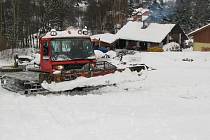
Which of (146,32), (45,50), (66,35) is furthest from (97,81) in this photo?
(146,32)

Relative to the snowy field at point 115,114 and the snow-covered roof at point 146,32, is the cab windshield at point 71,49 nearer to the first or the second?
the snowy field at point 115,114

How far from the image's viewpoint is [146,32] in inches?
2773

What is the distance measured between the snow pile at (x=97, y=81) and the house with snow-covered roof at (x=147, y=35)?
5010 centimetres

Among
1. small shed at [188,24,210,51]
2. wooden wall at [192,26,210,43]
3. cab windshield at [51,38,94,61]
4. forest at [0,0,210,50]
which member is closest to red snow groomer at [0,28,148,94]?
cab windshield at [51,38,94,61]

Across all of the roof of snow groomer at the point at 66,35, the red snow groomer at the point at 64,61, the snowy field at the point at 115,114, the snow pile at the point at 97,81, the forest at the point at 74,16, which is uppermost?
the forest at the point at 74,16

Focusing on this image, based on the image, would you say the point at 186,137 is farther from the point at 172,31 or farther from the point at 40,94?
the point at 172,31

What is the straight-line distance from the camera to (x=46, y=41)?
56.1ft

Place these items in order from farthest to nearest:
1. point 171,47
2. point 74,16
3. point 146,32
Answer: point 74,16 → point 146,32 → point 171,47

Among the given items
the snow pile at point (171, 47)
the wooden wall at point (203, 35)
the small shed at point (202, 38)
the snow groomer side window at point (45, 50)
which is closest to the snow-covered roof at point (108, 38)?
the snow pile at point (171, 47)

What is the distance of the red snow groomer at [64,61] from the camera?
16.2 meters

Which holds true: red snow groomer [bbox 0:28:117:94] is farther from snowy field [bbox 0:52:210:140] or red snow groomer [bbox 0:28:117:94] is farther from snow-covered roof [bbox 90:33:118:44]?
snow-covered roof [bbox 90:33:118:44]

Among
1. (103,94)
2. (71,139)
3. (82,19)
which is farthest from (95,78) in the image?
(82,19)

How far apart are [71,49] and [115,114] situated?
5347 millimetres

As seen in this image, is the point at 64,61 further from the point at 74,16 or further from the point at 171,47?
the point at 74,16
